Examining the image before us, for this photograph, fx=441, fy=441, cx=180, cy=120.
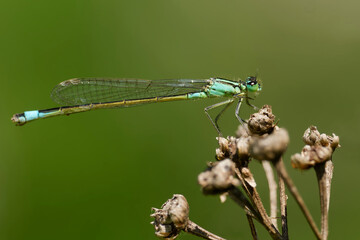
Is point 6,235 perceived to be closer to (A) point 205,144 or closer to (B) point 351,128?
(A) point 205,144

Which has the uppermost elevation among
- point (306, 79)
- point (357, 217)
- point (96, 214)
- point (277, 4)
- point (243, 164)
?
point (277, 4)

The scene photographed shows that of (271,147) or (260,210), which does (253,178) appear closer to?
(260,210)


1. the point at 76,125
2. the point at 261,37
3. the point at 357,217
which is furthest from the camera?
the point at 261,37

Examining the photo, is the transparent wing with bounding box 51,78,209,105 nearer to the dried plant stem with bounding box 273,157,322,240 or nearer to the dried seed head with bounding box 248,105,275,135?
the dried seed head with bounding box 248,105,275,135

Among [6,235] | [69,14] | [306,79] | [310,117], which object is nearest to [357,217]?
[310,117]

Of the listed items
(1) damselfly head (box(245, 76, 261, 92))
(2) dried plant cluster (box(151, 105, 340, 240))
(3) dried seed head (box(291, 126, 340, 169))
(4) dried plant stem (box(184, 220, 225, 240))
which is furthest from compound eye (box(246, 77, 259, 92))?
(4) dried plant stem (box(184, 220, 225, 240))

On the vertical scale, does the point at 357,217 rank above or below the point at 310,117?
below

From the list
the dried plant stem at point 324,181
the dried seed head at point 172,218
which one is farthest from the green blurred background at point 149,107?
the dried plant stem at point 324,181

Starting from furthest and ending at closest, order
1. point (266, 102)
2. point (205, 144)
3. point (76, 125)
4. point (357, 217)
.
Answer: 1. point (266, 102)
2. point (205, 144)
3. point (76, 125)
4. point (357, 217)
